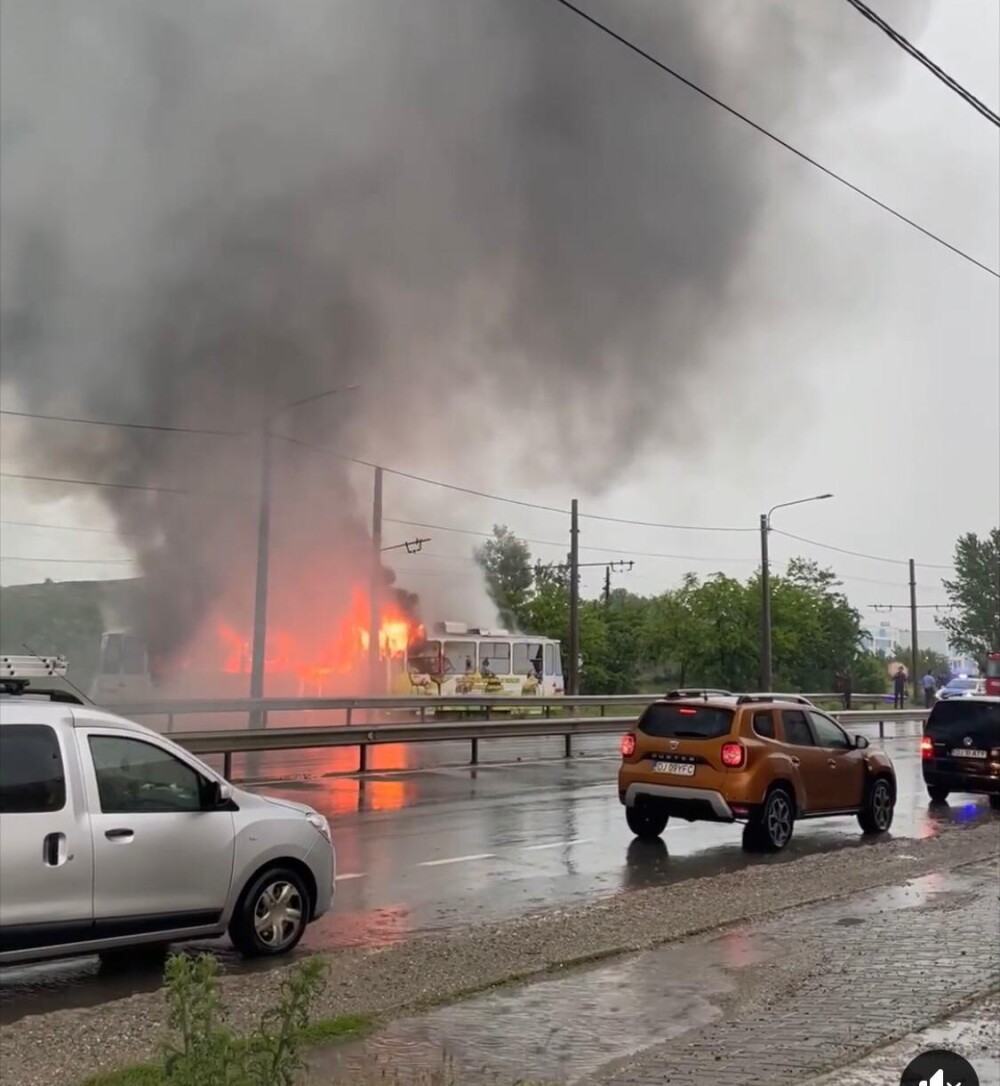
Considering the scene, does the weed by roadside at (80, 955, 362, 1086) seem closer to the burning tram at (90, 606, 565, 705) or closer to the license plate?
the license plate

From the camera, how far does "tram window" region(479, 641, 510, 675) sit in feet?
120

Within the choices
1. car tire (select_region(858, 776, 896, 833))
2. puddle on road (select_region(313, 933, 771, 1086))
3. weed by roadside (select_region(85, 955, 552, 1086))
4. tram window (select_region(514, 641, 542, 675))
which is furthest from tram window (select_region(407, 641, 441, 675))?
weed by roadside (select_region(85, 955, 552, 1086))

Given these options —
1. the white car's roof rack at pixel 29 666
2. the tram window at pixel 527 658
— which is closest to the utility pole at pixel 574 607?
the tram window at pixel 527 658

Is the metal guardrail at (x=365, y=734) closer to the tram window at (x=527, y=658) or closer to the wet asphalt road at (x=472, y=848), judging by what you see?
the wet asphalt road at (x=472, y=848)

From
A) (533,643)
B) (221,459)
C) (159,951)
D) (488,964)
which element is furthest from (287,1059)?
(533,643)

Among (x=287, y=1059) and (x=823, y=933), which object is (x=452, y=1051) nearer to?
(x=287, y=1059)

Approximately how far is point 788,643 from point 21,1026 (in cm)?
4514

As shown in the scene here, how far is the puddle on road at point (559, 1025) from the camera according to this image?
434 cm

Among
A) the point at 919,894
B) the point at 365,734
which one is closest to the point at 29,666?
the point at 919,894

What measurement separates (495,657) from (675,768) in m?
26.0

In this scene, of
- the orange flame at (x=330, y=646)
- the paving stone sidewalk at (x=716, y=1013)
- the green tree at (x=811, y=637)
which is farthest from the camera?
the green tree at (x=811, y=637)

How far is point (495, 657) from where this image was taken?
36906 mm

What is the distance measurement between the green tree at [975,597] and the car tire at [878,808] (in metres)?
81.2

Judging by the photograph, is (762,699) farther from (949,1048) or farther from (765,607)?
(765,607)
